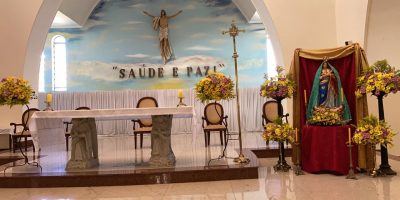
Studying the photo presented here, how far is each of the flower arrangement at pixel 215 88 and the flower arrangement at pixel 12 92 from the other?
2.31 meters

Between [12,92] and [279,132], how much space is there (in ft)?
11.4

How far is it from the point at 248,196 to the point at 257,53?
29.9 feet

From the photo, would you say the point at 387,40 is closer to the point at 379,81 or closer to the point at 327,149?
the point at 379,81

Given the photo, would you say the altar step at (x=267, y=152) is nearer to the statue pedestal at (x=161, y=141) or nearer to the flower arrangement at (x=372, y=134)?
the statue pedestal at (x=161, y=141)

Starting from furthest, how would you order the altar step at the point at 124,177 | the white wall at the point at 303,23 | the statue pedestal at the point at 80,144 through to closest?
the white wall at the point at 303,23
the statue pedestal at the point at 80,144
the altar step at the point at 124,177

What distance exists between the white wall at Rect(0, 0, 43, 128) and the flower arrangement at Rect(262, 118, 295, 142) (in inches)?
202

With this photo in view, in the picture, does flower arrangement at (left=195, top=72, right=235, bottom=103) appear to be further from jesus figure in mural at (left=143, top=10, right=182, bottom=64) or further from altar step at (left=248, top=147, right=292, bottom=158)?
jesus figure in mural at (left=143, top=10, right=182, bottom=64)

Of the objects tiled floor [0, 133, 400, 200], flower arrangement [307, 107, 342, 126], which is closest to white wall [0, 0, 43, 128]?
tiled floor [0, 133, 400, 200]

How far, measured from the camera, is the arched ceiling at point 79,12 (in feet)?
36.9

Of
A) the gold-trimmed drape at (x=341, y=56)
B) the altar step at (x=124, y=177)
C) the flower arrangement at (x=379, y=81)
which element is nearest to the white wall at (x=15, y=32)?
the altar step at (x=124, y=177)

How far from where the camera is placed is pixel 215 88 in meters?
4.63

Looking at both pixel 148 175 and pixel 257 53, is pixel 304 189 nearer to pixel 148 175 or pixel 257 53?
pixel 148 175

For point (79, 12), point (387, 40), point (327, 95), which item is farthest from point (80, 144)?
point (79, 12)

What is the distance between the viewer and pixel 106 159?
591cm
